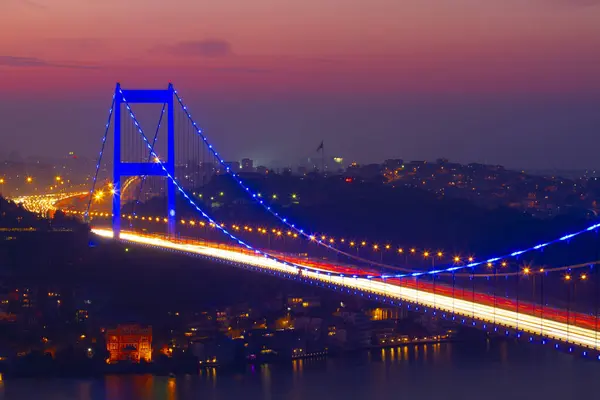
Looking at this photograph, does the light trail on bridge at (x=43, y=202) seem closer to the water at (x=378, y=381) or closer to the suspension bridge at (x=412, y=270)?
the suspension bridge at (x=412, y=270)

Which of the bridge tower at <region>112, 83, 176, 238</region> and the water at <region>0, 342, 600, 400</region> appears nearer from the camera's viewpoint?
the water at <region>0, 342, 600, 400</region>

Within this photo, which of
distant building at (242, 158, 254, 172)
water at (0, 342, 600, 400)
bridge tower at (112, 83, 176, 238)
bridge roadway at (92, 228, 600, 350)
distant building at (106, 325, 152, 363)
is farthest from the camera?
distant building at (242, 158, 254, 172)

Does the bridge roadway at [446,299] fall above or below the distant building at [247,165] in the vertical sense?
below

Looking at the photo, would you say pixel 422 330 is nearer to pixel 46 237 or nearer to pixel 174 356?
pixel 174 356

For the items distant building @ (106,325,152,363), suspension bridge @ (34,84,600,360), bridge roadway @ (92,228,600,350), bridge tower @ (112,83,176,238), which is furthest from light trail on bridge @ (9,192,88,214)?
distant building @ (106,325,152,363)

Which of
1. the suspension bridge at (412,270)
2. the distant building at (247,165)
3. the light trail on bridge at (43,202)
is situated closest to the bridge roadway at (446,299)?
the suspension bridge at (412,270)

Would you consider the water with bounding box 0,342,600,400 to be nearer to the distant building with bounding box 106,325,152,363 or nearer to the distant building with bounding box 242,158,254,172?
the distant building with bounding box 106,325,152,363

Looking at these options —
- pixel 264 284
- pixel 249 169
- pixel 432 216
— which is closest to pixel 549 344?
pixel 264 284
